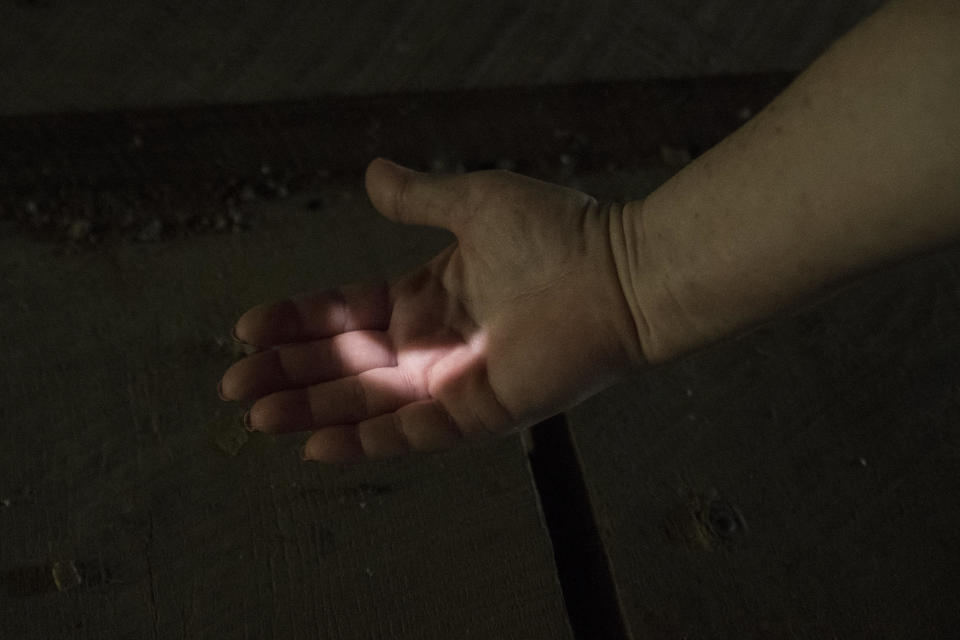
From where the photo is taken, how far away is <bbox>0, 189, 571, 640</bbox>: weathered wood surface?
3.52 ft

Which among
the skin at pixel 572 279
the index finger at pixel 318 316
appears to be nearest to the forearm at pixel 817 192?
the skin at pixel 572 279

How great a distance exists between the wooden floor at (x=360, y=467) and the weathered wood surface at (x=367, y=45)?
56 millimetres

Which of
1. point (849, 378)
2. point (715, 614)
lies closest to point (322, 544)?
point (715, 614)

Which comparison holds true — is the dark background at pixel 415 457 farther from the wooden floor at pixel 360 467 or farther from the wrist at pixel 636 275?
the wrist at pixel 636 275

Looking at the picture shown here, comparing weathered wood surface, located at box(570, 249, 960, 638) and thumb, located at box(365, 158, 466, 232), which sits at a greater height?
thumb, located at box(365, 158, 466, 232)

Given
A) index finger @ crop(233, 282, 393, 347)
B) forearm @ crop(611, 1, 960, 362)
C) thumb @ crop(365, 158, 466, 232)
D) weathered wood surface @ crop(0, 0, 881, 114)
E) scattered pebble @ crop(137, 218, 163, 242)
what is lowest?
forearm @ crop(611, 1, 960, 362)

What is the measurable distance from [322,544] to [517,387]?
1.26ft

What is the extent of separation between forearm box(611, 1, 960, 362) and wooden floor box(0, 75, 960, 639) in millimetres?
310

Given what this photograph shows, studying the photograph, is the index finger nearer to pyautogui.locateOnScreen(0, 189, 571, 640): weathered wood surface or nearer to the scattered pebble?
pyautogui.locateOnScreen(0, 189, 571, 640): weathered wood surface

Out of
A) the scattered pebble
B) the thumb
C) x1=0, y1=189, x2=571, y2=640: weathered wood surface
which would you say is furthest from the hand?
the scattered pebble

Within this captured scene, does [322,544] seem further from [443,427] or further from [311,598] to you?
[443,427]

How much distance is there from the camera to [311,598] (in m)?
1.08

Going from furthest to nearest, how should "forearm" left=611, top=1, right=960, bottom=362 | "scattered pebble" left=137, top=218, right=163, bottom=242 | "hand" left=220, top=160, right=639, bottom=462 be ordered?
"scattered pebble" left=137, top=218, right=163, bottom=242 < "hand" left=220, top=160, right=639, bottom=462 < "forearm" left=611, top=1, right=960, bottom=362

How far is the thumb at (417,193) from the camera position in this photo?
1.11 metres
